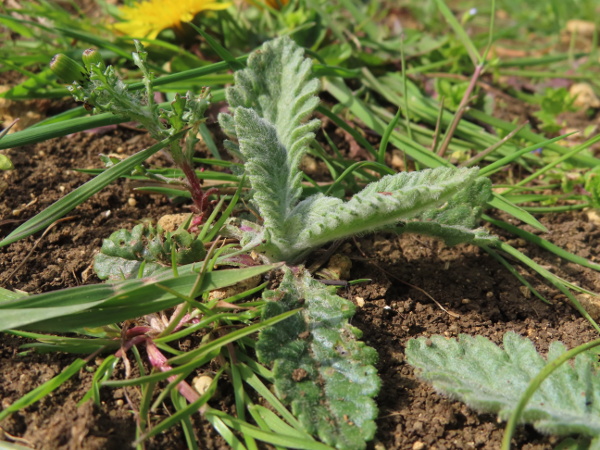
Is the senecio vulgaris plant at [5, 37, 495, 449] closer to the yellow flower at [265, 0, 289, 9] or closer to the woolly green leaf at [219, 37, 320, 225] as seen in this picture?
the woolly green leaf at [219, 37, 320, 225]

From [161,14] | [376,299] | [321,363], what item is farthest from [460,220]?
[161,14]

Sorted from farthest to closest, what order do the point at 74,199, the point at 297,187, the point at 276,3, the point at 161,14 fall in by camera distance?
the point at 276,3 → the point at 161,14 → the point at 297,187 → the point at 74,199

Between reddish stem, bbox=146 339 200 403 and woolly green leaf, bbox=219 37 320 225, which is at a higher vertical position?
woolly green leaf, bbox=219 37 320 225

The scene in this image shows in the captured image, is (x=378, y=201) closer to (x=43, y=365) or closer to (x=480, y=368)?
(x=480, y=368)

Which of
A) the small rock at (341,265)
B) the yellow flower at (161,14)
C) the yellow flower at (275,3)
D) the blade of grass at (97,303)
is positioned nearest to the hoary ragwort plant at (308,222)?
the small rock at (341,265)

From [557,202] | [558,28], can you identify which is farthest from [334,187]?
[558,28]

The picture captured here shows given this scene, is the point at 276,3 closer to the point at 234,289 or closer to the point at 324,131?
the point at 324,131

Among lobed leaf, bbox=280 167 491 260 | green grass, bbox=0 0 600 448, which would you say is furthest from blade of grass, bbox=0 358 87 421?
lobed leaf, bbox=280 167 491 260
